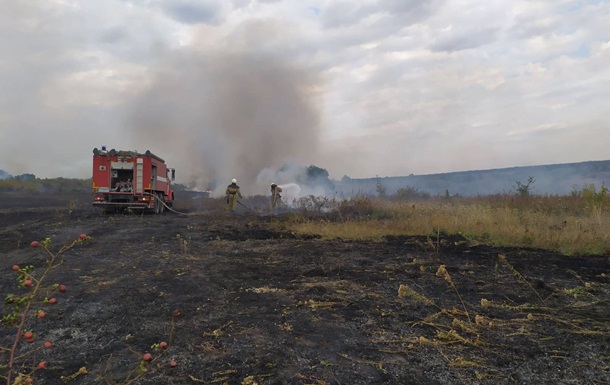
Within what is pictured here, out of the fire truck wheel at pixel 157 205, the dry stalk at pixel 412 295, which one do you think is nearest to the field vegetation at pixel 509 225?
the dry stalk at pixel 412 295

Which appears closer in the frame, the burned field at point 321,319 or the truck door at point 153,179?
the burned field at point 321,319

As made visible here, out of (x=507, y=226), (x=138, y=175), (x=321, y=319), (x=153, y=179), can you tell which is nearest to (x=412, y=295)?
(x=321, y=319)

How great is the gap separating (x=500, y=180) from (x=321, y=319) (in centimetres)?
4370

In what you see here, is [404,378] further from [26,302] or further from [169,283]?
[169,283]

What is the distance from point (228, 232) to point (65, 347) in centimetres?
909

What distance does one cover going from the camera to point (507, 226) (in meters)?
10.8

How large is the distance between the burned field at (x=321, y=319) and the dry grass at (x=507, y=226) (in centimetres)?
122

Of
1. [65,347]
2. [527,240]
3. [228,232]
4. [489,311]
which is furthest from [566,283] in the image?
[228,232]

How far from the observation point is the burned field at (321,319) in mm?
3105

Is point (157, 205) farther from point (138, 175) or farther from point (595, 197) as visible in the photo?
point (595, 197)

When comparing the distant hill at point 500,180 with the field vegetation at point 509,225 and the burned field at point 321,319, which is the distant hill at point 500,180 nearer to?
the field vegetation at point 509,225

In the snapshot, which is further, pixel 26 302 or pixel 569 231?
pixel 569 231

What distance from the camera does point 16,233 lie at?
12109mm

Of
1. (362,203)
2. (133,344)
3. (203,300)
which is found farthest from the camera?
(362,203)
